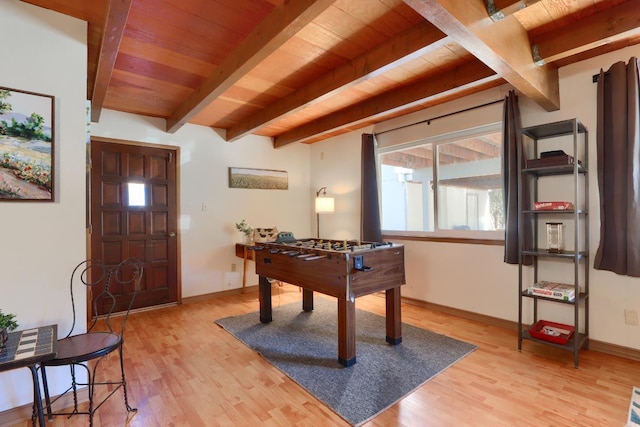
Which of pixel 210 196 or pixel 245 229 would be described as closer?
pixel 210 196

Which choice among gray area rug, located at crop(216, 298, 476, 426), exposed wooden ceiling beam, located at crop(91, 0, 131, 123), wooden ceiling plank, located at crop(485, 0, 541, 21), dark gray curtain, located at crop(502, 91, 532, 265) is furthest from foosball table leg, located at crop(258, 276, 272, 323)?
wooden ceiling plank, located at crop(485, 0, 541, 21)

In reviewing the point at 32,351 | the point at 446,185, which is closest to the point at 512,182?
the point at 446,185

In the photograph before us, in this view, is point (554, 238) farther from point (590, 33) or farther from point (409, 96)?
point (409, 96)

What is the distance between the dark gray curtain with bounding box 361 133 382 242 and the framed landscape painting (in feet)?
10.7

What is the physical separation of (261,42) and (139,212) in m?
2.85

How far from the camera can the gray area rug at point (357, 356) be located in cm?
199

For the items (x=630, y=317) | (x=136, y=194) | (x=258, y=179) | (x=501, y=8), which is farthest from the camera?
(x=258, y=179)

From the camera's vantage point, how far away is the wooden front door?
3609 mm

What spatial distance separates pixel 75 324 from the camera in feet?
6.35

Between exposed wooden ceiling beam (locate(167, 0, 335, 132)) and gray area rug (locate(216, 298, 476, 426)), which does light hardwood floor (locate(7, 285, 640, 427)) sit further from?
exposed wooden ceiling beam (locate(167, 0, 335, 132))

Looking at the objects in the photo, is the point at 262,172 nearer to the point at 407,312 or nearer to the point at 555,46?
the point at 407,312

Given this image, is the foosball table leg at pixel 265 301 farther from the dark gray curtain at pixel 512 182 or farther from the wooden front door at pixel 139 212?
the dark gray curtain at pixel 512 182

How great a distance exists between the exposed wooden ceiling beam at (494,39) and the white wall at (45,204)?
80.1 inches

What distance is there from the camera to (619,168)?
238 cm
